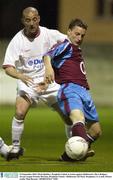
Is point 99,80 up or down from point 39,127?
down

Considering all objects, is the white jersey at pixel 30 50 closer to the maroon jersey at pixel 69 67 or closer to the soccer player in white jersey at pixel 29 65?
the soccer player in white jersey at pixel 29 65

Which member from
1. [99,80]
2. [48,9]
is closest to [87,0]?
[48,9]

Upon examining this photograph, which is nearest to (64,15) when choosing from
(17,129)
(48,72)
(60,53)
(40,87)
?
(17,129)

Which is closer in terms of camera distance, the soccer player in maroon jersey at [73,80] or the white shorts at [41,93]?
the soccer player in maroon jersey at [73,80]

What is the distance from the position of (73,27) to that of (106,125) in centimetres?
866

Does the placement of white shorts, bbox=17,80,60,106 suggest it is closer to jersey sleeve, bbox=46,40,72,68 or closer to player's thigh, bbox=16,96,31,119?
player's thigh, bbox=16,96,31,119

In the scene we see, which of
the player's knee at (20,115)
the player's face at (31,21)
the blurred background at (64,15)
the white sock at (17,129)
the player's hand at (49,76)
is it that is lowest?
the blurred background at (64,15)

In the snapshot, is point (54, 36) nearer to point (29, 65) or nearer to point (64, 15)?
point (29, 65)

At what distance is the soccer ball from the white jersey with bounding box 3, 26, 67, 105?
3.24 ft

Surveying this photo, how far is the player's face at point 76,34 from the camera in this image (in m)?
10.8

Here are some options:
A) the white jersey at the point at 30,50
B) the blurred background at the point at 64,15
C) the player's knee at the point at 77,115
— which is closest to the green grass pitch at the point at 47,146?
the player's knee at the point at 77,115

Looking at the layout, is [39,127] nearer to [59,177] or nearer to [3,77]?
[3,77]

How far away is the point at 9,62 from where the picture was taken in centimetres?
1098

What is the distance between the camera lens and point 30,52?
11.3 metres
